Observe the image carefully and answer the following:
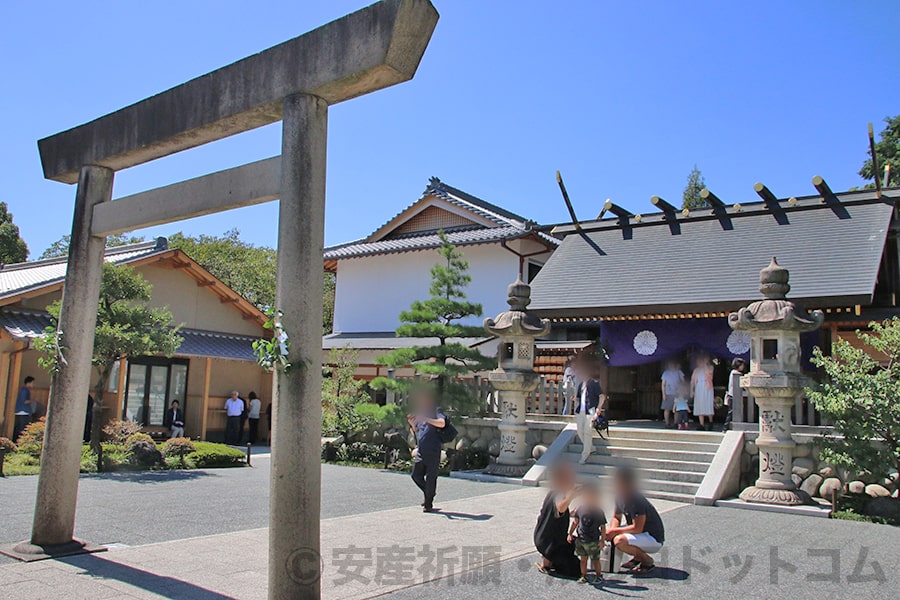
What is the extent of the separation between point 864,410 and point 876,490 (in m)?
1.61

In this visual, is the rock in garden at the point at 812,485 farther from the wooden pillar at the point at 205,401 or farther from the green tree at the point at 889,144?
the green tree at the point at 889,144

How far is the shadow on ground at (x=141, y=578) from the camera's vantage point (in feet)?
18.4

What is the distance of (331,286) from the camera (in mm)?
41312

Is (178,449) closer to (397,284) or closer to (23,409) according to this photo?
(23,409)

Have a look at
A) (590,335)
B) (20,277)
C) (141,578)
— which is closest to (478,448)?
(590,335)

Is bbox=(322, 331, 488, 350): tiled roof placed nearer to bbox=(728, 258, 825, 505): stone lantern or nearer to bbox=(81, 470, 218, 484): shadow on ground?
bbox=(81, 470, 218, 484): shadow on ground

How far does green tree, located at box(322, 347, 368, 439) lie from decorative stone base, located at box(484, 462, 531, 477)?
12.1 ft

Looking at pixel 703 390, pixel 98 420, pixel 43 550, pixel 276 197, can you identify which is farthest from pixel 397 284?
pixel 276 197

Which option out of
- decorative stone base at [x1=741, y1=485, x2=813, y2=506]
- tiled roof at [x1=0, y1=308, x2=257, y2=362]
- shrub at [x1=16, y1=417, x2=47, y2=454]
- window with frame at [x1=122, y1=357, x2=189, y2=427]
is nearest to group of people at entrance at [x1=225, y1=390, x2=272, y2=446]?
tiled roof at [x1=0, y1=308, x2=257, y2=362]

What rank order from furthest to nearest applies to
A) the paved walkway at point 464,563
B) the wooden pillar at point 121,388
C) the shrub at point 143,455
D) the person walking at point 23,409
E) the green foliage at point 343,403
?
the wooden pillar at point 121,388, the green foliage at point 343,403, the person walking at point 23,409, the shrub at point 143,455, the paved walkway at point 464,563

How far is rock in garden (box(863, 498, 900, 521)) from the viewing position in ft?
32.9

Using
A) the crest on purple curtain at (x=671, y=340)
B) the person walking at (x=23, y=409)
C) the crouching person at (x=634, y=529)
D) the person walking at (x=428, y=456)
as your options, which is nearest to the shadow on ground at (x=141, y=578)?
the crouching person at (x=634, y=529)

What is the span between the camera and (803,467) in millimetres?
11789

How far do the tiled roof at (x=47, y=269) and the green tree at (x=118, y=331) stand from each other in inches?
154
